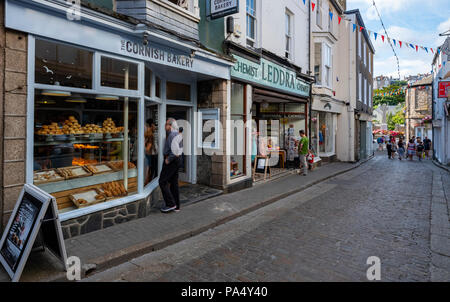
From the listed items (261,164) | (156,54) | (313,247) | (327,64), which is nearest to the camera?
(313,247)

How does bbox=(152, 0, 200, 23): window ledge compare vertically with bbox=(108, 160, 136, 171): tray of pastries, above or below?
above

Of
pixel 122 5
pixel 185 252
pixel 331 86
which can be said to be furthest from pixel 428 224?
pixel 331 86

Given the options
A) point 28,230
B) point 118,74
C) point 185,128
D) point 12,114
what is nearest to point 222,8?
point 185,128

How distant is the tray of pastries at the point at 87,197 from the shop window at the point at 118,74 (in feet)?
6.42

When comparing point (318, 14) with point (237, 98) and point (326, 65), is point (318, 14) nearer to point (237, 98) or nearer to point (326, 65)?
point (326, 65)

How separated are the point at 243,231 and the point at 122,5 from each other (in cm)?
487

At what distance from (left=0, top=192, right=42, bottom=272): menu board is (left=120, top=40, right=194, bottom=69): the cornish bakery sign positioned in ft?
10.2

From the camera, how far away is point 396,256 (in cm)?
438

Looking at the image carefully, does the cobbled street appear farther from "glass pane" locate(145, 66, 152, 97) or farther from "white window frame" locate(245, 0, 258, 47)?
"white window frame" locate(245, 0, 258, 47)

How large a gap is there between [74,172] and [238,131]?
5.33 m

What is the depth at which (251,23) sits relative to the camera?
399 inches

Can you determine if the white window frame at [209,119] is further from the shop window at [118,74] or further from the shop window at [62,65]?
the shop window at [62,65]

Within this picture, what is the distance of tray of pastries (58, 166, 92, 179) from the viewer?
5.09 meters

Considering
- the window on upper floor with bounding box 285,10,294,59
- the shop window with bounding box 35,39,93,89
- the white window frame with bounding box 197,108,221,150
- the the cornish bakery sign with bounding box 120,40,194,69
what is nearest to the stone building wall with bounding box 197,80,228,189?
the white window frame with bounding box 197,108,221,150
